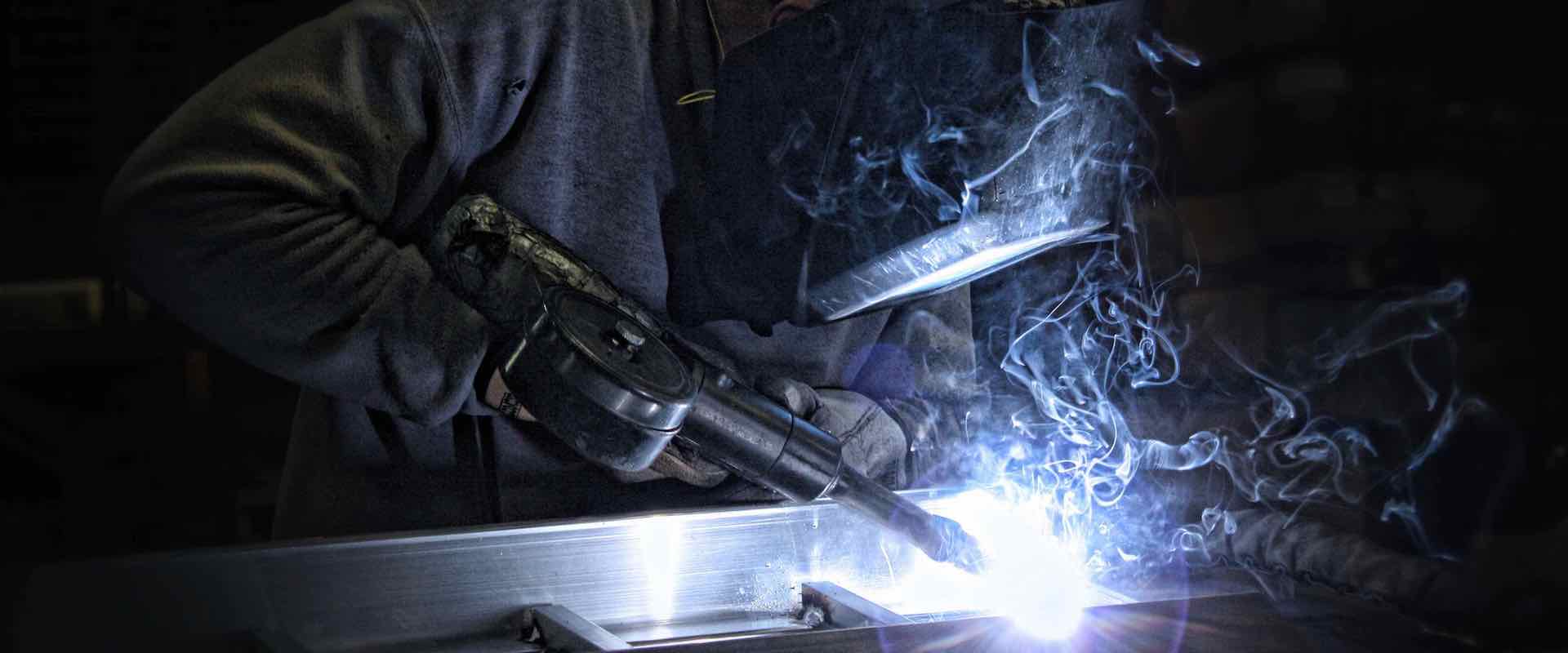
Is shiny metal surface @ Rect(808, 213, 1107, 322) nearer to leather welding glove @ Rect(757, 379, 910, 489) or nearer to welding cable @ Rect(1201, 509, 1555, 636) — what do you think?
leather welding glove @ Rect(757, 379, 910, 489)

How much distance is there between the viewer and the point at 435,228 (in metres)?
1.39

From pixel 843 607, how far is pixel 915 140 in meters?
0.47

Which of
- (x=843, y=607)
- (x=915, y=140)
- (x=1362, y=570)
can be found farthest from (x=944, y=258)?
(x=1362, y=570)

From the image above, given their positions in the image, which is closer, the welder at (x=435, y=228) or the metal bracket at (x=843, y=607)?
the metal bracket at (x=843, y=607)

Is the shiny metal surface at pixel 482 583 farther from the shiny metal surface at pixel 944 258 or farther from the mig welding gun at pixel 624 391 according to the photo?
the shiny metal surface at pixel 944 258

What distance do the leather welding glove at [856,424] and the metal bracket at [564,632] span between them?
469 mm

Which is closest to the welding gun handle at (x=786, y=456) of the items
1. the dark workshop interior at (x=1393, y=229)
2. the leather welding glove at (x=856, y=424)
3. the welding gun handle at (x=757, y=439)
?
the welding gun handle at (x=757, y=439)

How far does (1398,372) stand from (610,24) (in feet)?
4.04

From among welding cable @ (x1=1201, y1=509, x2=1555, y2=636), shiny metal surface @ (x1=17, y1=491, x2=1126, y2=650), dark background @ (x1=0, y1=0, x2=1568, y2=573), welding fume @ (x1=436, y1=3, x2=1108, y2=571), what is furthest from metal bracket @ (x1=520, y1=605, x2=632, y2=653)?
dark background @ (x1=0, y1=0, x2=1568, y2=573)

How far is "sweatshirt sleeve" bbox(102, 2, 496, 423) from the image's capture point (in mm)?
1303

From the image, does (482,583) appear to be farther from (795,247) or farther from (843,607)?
(795,247)

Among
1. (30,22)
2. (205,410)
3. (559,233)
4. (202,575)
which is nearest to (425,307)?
(559,233)

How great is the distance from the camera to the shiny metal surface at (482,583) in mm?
986

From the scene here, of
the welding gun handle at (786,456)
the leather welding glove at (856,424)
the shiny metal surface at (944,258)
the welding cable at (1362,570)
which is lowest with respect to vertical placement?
the leather welding glove at (856,424)
